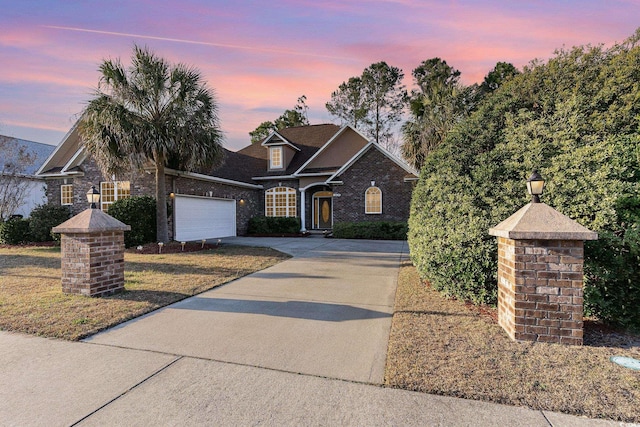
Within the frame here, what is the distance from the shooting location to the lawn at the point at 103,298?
13.3 feet

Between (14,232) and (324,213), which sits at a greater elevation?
(324,213)

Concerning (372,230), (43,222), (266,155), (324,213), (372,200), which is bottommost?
(372,230)

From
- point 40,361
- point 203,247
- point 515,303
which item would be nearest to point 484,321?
point 515,303

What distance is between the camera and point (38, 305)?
477 centimetres

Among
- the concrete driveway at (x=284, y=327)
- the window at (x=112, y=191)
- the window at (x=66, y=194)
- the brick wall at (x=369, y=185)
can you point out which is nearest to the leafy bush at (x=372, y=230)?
the brick wall at (x=369, y=185)

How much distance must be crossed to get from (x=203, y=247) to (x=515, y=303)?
35.4 ft

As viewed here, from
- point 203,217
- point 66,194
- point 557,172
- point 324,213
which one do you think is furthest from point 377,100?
point 557,172

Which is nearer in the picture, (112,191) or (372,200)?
(112,191)

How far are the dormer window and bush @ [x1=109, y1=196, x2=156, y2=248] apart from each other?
29.8 feet

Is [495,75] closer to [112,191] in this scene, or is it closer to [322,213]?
[322,213]

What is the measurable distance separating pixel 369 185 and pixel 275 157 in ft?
23.0

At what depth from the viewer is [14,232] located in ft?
44.6

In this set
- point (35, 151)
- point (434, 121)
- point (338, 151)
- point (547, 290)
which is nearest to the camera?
point (547, 290)

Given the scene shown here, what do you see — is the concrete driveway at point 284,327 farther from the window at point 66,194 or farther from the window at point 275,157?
the window at point 66,194
